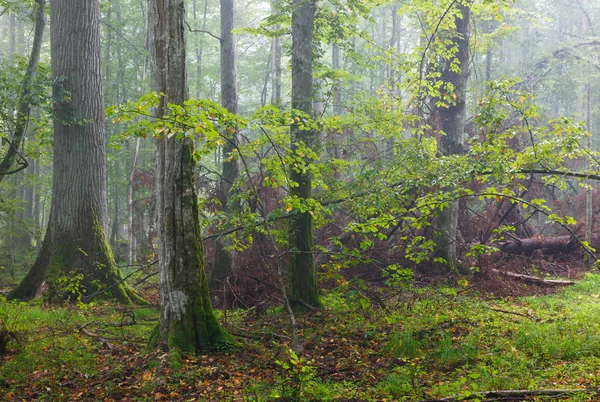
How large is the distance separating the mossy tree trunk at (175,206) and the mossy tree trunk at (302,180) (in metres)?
2.59

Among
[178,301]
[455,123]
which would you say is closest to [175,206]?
[178,301]

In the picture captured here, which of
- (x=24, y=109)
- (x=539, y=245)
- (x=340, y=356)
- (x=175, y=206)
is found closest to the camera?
(x=175, y=206)

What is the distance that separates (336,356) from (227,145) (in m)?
6.85

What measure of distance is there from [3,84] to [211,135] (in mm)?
7972

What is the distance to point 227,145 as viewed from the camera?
11.9m

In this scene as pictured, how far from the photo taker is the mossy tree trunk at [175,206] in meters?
5.92

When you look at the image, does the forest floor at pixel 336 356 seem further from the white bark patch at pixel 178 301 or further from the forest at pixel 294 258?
the white bark patch at pixel 178 301

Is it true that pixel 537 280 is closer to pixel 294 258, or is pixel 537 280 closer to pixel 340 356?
pixel 294 258

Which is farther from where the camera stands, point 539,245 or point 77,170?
point 539,245

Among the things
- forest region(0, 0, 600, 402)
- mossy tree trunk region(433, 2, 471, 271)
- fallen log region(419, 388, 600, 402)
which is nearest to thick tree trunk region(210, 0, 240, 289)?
forest region(0, 0, 600, 402)

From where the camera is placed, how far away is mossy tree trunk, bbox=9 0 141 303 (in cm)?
1011

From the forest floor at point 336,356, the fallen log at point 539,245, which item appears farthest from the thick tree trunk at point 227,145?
the fallen log at point 539,245

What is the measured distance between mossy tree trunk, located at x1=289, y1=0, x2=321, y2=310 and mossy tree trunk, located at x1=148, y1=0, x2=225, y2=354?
2.59 m

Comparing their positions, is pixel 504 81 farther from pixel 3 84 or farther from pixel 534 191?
pixel 3 84
